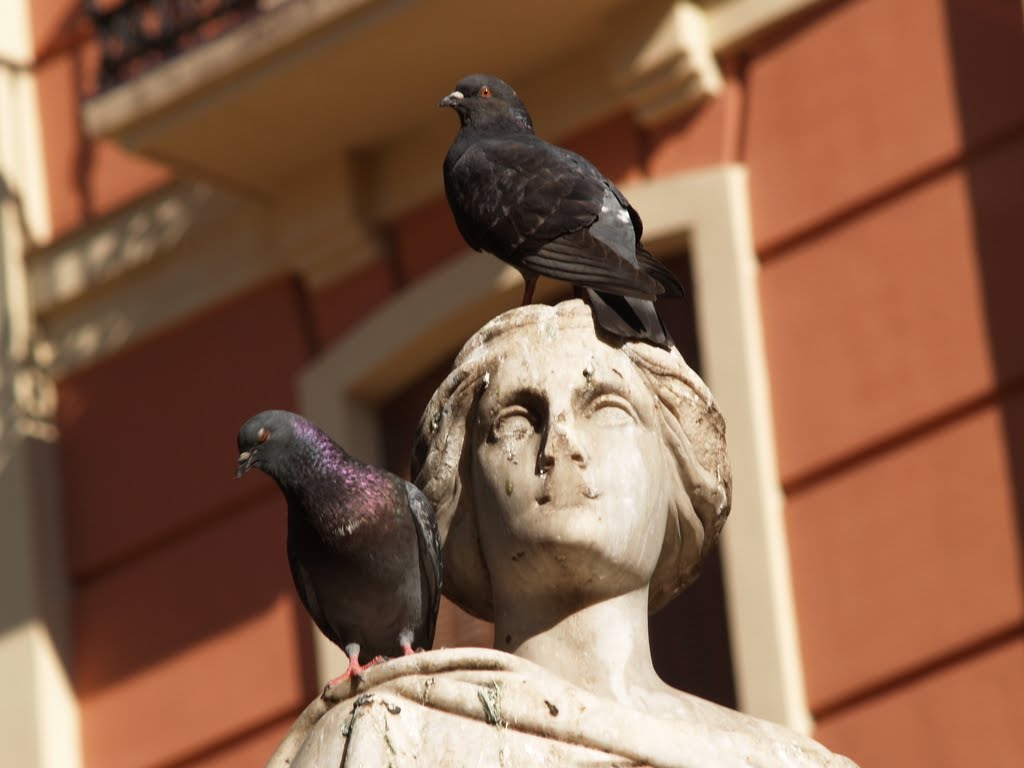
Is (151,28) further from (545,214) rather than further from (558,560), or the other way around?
(558,560)

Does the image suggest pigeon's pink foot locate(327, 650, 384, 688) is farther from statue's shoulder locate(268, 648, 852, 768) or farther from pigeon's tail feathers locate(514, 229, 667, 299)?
pigeon's tail feathers locate(514, 229, 667, 299)

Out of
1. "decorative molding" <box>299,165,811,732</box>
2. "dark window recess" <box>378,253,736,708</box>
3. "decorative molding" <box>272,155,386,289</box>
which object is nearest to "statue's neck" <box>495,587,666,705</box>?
"decorative molding" <box>299,165,811,732</box>

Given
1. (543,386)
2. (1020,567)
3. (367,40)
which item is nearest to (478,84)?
(543,386)

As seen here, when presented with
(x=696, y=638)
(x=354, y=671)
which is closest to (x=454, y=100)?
(x=354, y=671)

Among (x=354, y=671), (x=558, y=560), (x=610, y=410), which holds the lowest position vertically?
(x=354, y=671)

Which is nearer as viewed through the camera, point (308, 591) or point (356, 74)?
point (308, 591)

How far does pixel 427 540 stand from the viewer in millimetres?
5738

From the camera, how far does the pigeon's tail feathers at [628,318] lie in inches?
231

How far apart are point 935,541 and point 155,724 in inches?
114

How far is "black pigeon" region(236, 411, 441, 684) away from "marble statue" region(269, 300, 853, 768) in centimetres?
13

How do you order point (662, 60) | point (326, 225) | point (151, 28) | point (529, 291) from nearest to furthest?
point (529, 291)
point (662, 60)
point (326, 225)
point (151, 28)

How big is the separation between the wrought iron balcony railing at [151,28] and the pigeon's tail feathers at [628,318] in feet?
16.7

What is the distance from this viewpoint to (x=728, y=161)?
10.0m

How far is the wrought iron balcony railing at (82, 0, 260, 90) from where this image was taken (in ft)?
36.1
